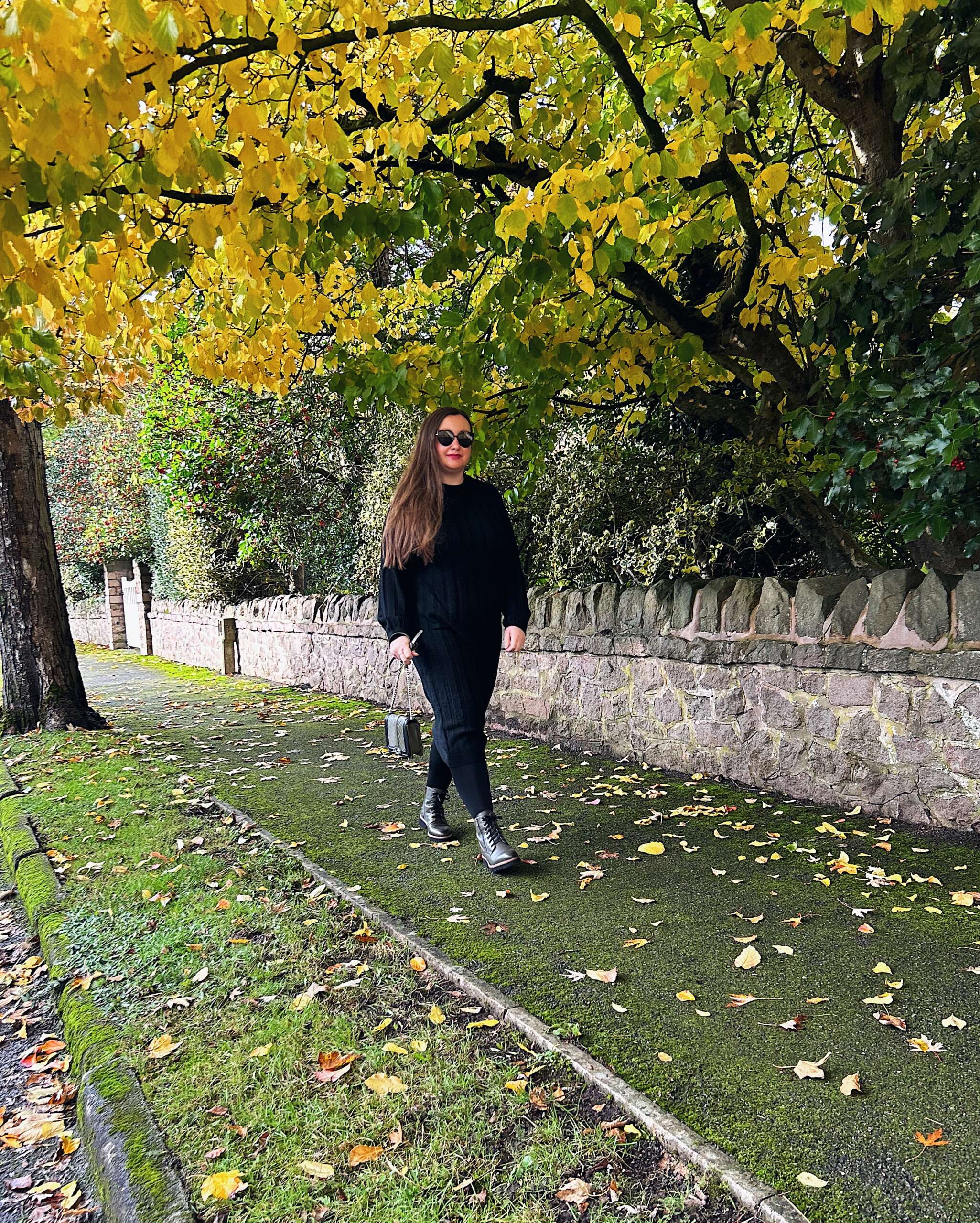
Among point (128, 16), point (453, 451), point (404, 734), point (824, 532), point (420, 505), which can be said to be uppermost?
point (128, 16)

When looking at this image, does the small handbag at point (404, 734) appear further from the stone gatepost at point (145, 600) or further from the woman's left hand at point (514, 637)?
the stone gatepost at point (145, 600)

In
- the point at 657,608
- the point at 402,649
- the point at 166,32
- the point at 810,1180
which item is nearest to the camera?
the point at 810,1180

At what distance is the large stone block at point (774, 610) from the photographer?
4840 millimetres

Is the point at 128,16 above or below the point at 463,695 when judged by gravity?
above

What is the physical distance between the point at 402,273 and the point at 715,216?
7634 mm

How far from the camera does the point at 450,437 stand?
411cm

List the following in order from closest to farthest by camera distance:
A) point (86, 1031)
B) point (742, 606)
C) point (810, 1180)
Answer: point (810, 1180) → point (86, 1031) → point (742, 606)

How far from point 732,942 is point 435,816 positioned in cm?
184

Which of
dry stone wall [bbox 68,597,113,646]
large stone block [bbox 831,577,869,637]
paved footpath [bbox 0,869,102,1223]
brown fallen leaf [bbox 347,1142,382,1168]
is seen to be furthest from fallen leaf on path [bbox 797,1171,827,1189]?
dry stone wall [bbox 68,597,113,646]

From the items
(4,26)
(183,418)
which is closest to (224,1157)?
(4,26)

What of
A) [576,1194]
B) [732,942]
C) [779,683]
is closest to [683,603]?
[779,683]

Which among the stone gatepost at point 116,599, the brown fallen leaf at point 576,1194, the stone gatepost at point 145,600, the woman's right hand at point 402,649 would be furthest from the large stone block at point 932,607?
the stone gatepost at point 116,599

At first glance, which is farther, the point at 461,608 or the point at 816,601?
the point at 816,601

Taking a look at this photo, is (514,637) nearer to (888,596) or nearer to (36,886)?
(888,596)
